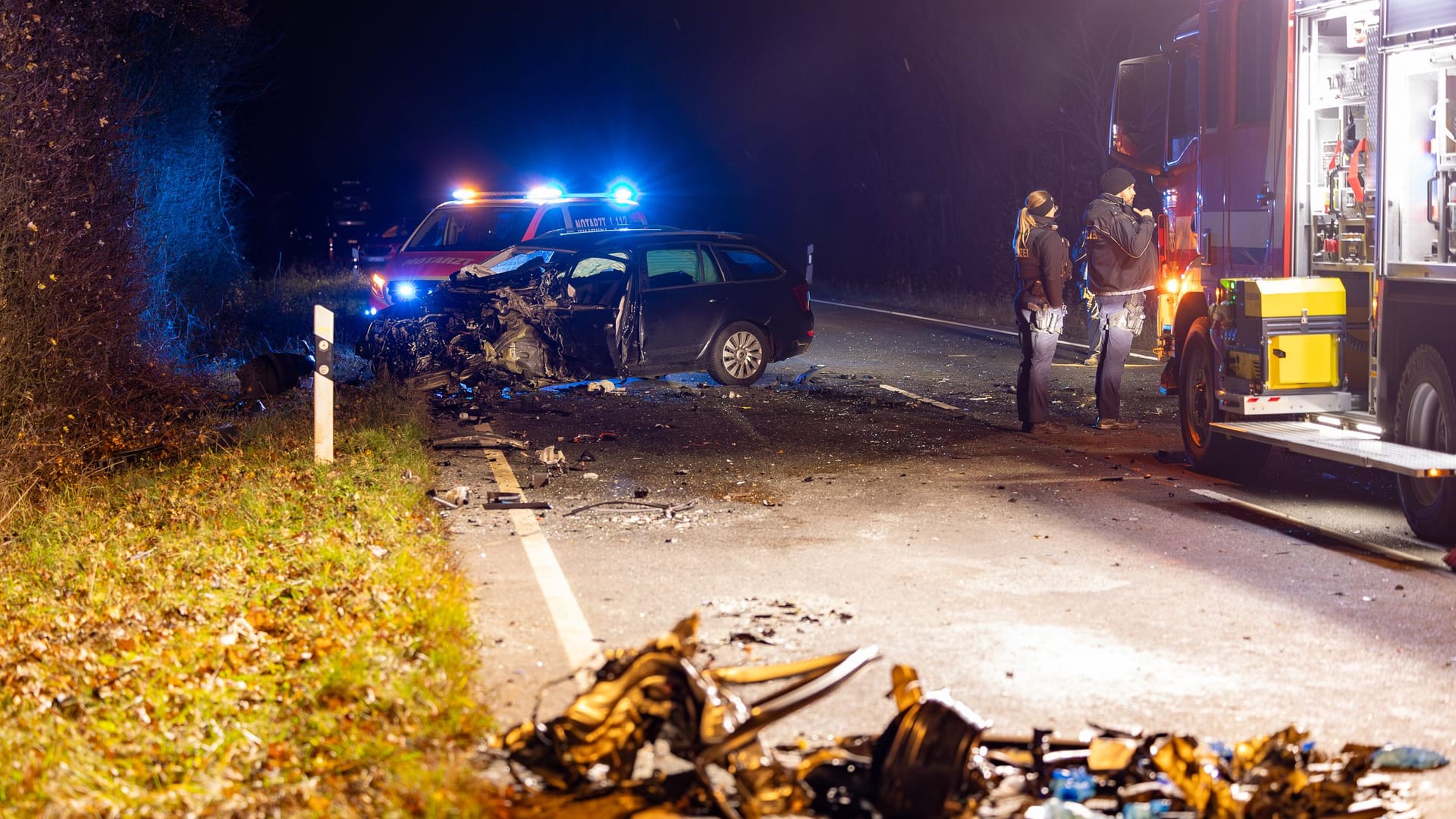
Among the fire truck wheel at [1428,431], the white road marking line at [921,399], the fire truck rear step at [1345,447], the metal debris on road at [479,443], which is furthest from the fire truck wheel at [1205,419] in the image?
the metal debris on road at [479,443]

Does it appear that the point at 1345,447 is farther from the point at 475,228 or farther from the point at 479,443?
the point at 475,228

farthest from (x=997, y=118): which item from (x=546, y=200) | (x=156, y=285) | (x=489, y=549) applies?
(x=489, y=549)

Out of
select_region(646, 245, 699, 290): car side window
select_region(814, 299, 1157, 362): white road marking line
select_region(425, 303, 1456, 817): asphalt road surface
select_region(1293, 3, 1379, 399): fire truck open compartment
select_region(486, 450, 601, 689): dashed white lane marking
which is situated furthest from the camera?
select_region(814, 299, 1157, 362): white road marking line

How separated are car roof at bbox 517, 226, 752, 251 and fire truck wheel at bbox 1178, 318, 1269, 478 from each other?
5.91 m

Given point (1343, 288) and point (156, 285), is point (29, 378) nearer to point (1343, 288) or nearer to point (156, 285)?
point (156, 285)

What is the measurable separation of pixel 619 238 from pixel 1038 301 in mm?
4605

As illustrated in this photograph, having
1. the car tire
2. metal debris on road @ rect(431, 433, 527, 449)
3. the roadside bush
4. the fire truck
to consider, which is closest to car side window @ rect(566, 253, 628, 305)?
the car tire

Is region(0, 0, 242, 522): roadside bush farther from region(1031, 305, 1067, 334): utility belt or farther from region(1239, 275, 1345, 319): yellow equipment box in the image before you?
region(1239, 275, 1345, 319): yellow equipment box

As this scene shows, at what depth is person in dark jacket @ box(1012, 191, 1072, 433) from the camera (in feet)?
37.9

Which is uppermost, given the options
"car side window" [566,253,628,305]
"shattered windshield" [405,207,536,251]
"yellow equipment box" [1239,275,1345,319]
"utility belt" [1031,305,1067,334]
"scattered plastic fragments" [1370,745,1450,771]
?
"shattered windshield" [405,207,536,251]

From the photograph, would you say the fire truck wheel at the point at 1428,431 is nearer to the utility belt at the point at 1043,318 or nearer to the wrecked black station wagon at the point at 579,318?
the utility belt at the point at 1043,318

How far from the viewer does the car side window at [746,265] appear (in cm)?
1516

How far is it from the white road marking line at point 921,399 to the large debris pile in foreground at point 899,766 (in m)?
8.65

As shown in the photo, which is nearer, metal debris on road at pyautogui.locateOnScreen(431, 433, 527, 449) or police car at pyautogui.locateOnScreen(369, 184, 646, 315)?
metal debris on road at pyautogui.locateOnScreen(431, 433, 527, 449)
